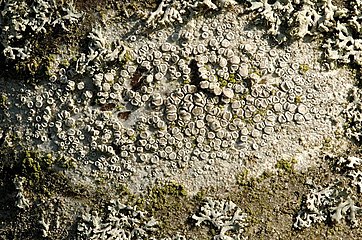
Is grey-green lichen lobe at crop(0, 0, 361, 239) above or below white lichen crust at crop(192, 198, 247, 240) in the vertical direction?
above

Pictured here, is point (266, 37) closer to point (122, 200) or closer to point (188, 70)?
point (188, 70)

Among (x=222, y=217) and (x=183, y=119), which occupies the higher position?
(x=183, y=119)

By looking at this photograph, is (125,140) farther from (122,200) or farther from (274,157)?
(274,157)

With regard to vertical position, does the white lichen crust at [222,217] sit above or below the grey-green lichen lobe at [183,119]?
below

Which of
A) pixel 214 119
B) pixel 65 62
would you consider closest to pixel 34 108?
pixel 65 62

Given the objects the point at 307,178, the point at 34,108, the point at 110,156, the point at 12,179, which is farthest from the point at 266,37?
the point at 12,179

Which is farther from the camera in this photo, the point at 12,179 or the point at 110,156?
the point at 12,179

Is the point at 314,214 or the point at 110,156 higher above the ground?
the point at 110,156

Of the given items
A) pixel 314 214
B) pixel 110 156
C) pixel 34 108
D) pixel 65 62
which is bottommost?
pixel 314 214

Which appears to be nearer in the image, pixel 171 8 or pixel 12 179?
pixel 171 8
